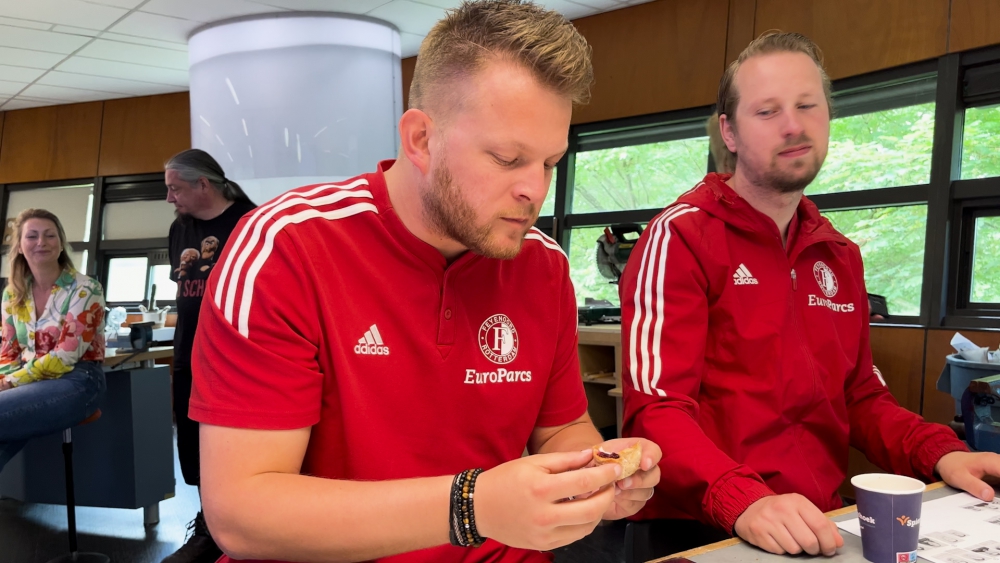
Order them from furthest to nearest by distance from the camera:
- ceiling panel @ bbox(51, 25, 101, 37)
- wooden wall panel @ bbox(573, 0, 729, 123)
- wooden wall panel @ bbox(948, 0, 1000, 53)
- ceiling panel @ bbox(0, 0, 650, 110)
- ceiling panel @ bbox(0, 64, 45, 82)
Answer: ceiling panel @ bbox(0, 64, 45, 82), ceiling panel @ bbox(51, 25, 101, 37), ceiling panel @ bbox(0, 0, 650, 110), wooden wall panel @ bbox(573, 0, 729, 123), wooden wall panel @ bbox(948, 0, 1000, 53)

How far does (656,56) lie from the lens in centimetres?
486

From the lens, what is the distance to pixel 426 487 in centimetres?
89

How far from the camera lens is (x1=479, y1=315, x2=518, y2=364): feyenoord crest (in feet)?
3.88

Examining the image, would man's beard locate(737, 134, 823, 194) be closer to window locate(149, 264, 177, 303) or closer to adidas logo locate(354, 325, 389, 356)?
adidas logo locate(354, 325, 389, 356)

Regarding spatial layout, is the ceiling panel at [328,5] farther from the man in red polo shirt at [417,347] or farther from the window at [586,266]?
the man in red polo shirt at [417,347]

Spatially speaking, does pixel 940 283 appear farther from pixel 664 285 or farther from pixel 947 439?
pixel 664 285

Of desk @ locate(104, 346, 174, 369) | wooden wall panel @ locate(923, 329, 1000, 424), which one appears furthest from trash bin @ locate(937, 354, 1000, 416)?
desk @ locate(104, 346, 174, 369)

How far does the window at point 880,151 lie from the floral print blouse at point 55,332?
3772mm

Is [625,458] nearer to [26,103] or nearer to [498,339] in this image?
[498,339]

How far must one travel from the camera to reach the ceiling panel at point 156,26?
513 cm

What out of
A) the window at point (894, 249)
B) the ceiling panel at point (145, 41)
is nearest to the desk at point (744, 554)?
the window at point (894, 249)

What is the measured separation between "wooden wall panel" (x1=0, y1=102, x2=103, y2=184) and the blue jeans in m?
5.03

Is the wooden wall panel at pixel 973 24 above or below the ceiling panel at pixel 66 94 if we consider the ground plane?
below

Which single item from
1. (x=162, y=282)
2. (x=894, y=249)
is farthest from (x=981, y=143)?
(x=162, y=282)
